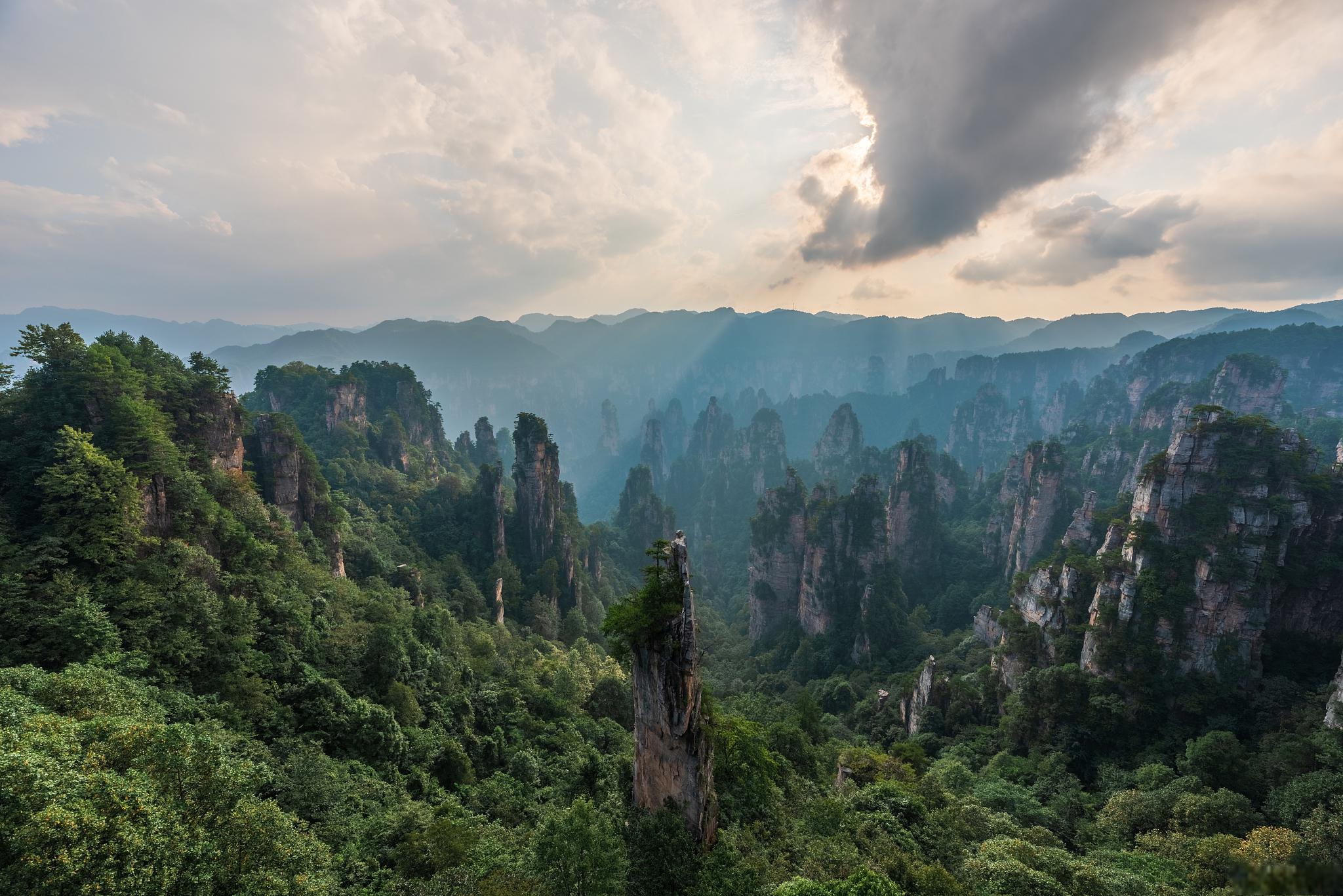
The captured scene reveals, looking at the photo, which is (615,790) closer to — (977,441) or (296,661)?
(296,661)

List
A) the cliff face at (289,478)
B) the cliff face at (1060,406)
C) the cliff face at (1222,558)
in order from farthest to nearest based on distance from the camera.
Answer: the cliff face at (1060,406) < the cliff face at (289,478) < the cliff face at (1222,558)

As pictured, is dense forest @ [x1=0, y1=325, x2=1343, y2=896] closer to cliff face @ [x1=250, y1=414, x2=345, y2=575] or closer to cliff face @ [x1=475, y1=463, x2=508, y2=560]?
cliff face @ [x1=250, y1=414, x2=345, y2=575]

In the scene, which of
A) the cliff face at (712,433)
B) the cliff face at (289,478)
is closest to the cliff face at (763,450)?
the cliff face at (712,433)

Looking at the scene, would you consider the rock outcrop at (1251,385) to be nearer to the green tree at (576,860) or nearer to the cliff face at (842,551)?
the cliff face at (842,551)

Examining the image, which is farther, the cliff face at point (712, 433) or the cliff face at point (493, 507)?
the cliff face at point (712, 433)

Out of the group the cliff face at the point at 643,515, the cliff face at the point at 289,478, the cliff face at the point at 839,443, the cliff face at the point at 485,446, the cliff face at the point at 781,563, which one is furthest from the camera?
the cliff face at the point at 839,443

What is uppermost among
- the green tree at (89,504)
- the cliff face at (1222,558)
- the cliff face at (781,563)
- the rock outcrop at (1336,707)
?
the green tree at (89,504)
